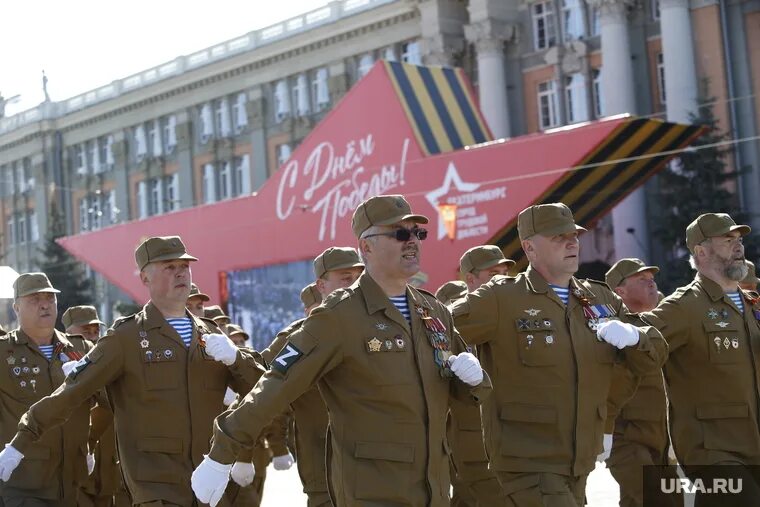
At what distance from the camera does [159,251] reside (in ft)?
28.3

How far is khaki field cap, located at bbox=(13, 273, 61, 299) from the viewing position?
10570 millimetres

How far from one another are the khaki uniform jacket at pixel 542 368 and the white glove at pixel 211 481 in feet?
6.27

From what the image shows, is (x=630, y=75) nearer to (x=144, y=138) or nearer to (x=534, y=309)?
(x=144, y=138)

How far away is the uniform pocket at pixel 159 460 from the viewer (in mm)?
8172

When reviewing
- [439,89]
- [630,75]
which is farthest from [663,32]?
[439,89]

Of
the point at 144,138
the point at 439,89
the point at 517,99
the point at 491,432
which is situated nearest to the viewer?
the point at 491,432

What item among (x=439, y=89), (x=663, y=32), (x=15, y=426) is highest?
(x=663, y=32)

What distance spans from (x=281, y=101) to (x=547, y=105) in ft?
46.9

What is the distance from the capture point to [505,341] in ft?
25.7

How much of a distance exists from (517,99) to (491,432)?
40.1 m

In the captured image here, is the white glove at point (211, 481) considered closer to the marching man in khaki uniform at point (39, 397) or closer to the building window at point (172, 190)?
the marching man in khaki uniform at point (39, 397)

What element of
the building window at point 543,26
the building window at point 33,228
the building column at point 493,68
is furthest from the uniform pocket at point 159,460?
the building window at point 33,228

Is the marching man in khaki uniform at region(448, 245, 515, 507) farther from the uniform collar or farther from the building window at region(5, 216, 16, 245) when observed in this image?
the building window at region(5, 216, 16, 245)

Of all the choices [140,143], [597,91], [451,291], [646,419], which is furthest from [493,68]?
[646,419]
